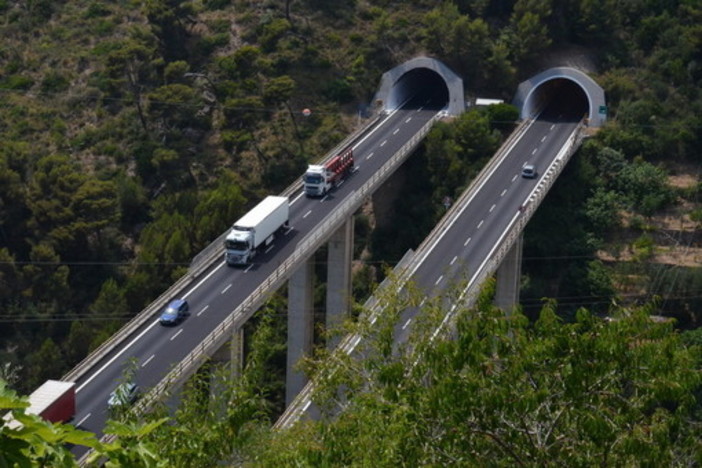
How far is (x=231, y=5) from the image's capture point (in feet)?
316

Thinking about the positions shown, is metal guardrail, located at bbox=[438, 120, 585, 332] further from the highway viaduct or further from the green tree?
the green tree

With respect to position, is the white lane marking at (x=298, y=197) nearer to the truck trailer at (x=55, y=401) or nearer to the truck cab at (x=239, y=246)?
the truck cab at (x=239, y=246)

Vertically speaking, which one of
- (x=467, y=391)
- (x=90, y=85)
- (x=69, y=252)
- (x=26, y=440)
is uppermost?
(x=26, y=440)

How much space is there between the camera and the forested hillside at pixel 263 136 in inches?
2719

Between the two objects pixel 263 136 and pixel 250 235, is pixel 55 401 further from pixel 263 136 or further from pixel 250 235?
pixel 263 136

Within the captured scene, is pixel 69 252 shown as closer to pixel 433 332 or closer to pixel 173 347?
pixel 173 347

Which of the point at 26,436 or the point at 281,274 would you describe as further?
the point at 281,274

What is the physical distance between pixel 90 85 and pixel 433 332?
235 ft

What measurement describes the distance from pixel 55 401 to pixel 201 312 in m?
12.8

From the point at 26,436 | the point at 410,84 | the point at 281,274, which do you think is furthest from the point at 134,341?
the point at 410,84

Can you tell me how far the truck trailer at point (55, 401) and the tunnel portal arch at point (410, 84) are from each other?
4812 centimetres

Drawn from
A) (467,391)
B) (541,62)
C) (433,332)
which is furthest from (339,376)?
(541,62)

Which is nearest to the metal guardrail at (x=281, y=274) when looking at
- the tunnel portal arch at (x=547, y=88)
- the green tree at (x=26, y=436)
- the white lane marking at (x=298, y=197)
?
the white lane marking at (x=298, y=197)

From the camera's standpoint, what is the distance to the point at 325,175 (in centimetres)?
6850
